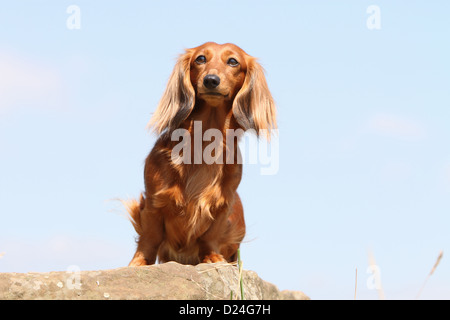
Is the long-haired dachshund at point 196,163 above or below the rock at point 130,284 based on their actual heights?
above

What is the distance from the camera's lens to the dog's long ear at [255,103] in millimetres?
5395

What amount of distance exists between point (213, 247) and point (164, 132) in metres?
1.12

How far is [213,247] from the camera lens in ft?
18.3

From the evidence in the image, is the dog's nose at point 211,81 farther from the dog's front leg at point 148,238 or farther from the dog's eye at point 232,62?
the dog's front leg at point 148,238

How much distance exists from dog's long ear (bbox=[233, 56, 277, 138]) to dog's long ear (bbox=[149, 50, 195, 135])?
428 mm

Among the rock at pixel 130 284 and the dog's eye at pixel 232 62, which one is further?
the dog's eye at pixel 232 62

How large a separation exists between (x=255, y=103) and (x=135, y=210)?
5.08 feet

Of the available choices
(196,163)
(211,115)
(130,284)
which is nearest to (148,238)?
(196,163)

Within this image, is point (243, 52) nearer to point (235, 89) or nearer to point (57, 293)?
point (235, 89)

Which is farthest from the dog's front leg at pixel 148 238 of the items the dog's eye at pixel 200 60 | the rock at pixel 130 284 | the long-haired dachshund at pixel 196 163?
the dog's eye at pixel 200 60

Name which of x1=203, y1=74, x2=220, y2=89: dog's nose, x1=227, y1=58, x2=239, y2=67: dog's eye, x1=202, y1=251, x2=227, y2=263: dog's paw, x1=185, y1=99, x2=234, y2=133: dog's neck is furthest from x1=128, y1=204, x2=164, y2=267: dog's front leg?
x1=227, y1=58, x2=239, y2=67: dog's eye

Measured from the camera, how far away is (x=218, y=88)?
5.08 metres

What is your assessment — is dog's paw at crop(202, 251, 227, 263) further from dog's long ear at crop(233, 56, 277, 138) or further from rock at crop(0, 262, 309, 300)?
dog's long ear at crop(233, 56, 277, 138)
